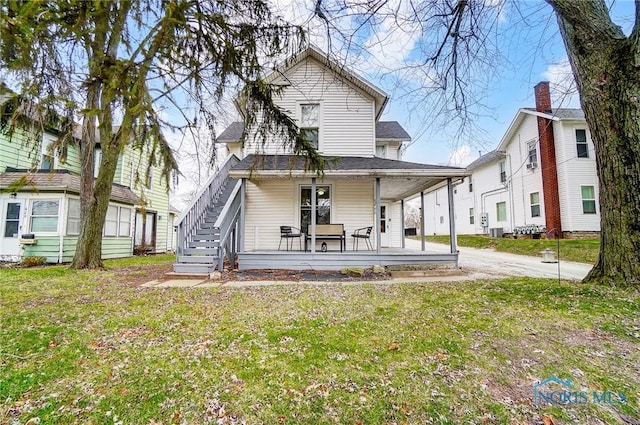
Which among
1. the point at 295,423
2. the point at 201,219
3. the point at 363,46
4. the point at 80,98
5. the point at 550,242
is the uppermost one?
the point at 363,46

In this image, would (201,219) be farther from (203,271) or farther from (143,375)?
(143,375)

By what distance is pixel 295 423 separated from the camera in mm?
2201

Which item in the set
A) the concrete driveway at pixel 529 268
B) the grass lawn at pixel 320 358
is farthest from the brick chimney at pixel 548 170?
the grass lawn at pixel 320 358

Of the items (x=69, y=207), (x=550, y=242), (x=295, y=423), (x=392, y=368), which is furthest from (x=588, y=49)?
(x=69, y=207)

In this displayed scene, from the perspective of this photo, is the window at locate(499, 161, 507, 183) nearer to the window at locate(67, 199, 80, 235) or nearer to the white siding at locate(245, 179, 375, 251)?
the white siding at locate(245, 179, 375, 251)

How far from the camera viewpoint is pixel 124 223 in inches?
614

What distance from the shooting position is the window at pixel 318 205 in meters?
10.6

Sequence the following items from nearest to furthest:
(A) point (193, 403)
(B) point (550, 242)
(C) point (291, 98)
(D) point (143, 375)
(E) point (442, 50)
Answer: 1. (A) point (193, 403)
2. (D) point (143, 375)
3. (E) point (442, 50)
4. (C) point (291, 98)
5. (B) point (550, 242)

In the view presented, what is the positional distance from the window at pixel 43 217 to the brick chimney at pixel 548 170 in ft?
73.2

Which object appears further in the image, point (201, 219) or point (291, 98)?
point (291, 98)

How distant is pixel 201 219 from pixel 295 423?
778cm

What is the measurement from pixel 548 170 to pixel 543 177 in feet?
1.36
